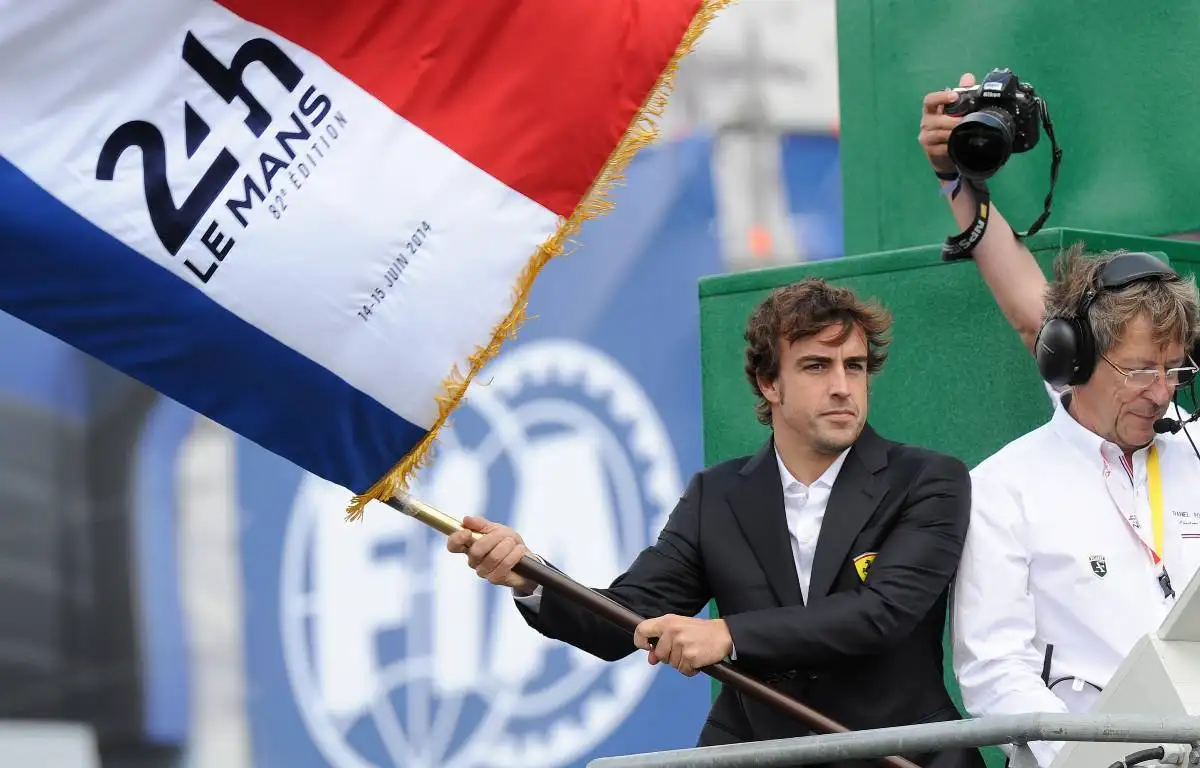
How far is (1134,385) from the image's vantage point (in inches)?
154

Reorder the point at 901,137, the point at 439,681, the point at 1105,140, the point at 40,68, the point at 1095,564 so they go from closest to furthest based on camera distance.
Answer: the point at 40,68
the point at 1095,564
the point at 1105,140
the point at 901,137
the point at 439,681

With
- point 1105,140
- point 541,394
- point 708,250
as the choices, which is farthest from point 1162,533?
point 708,250

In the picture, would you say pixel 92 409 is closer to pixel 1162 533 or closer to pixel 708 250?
pixel 708 250

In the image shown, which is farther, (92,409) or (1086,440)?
(92,409)

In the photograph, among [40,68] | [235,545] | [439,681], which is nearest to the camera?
[40,68]

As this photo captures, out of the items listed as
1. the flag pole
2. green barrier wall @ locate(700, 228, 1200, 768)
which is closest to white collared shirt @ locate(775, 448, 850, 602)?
the flag pole

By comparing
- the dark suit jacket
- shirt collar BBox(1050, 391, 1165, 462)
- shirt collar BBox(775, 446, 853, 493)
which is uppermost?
shirt collar BBox(1050, 391, 1165, 462)

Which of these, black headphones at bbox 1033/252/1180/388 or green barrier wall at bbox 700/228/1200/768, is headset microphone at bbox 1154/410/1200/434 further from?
green barrier wall at bbox 700/228/1200/768

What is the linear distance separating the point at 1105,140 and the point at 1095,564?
199cm

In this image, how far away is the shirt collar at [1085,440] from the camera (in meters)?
3.99

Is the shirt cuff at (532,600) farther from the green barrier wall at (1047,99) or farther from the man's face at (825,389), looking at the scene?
the green barrier wall at (1047,99)

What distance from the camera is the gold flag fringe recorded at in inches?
148

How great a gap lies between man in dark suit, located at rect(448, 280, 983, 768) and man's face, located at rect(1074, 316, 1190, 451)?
12.4 inches

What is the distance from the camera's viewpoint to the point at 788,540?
394cm
